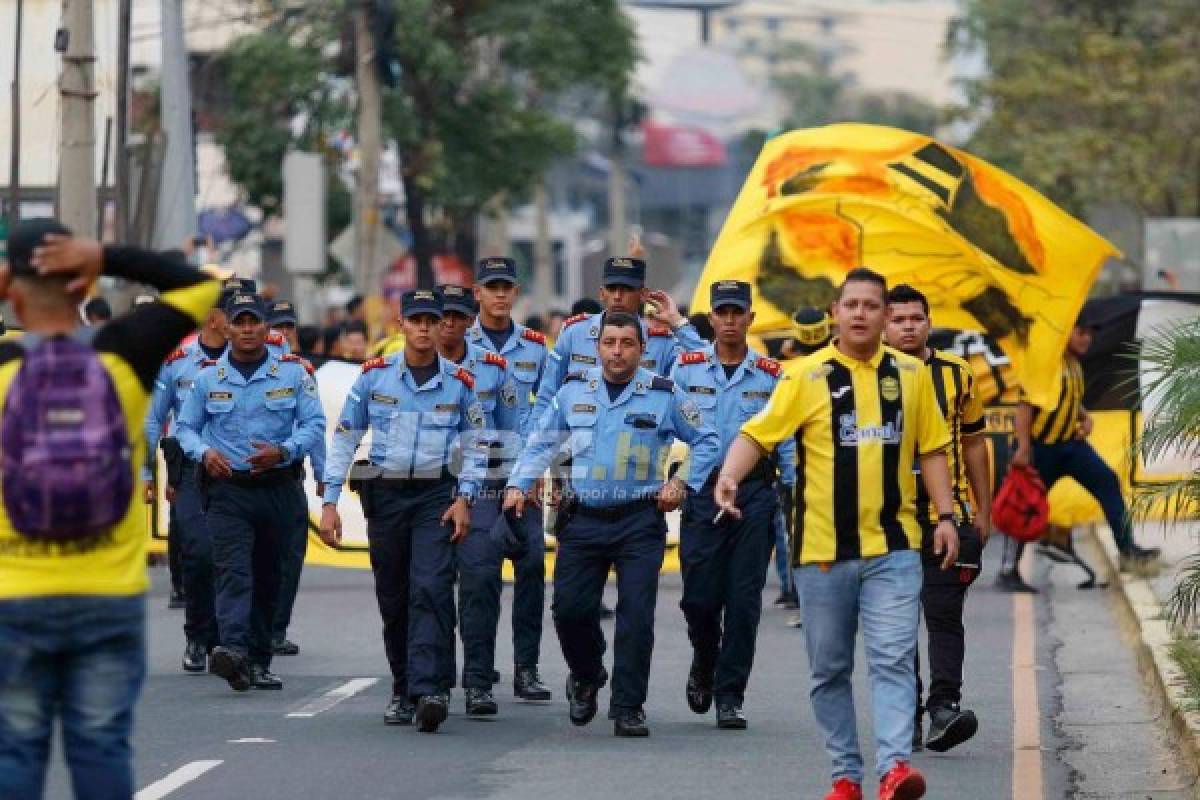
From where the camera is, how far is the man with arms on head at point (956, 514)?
11.3 meters

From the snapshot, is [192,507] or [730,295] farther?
[192,507]

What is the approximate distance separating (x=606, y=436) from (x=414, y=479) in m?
0.96

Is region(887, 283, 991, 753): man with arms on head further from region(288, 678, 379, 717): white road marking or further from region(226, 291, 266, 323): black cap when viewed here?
region(226, 291, 266, 323): black cap

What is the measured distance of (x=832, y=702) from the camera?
983 centimetres

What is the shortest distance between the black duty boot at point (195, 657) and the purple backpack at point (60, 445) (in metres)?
7.56

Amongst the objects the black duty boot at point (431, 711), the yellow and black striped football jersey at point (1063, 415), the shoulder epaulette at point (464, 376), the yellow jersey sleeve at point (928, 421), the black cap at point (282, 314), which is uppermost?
the black cap at point (282, 314)

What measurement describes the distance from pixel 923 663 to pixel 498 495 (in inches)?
120

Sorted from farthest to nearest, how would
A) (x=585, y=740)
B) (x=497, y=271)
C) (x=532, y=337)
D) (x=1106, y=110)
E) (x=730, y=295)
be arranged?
(x=1106, y=110), (x=532, y=337), (x=497, y=271), (x=730, y=295), (x=585, y=740)

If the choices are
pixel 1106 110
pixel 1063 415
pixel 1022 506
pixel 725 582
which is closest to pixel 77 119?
pixel 1063 415

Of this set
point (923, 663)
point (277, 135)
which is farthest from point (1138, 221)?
point (923, 663)

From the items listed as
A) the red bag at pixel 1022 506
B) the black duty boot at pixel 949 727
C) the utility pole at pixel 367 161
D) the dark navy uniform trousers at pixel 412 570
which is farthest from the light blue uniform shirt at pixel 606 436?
the utility pole at pixel 367 161

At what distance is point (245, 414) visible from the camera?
1414 centimetres

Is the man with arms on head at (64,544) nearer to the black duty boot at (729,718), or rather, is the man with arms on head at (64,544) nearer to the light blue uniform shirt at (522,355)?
the black duty boot at (729,718)

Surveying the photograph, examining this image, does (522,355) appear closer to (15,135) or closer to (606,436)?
(606,436)
